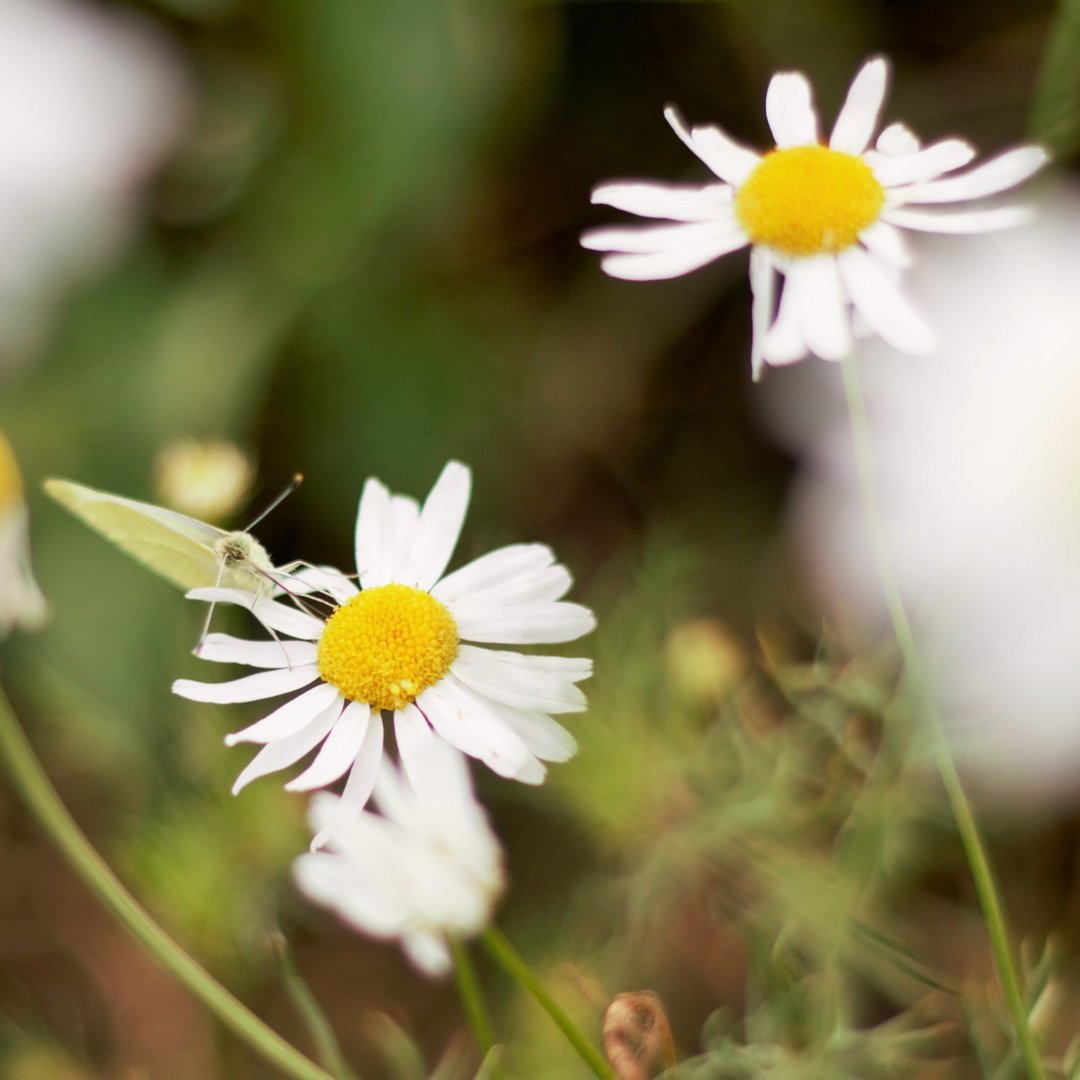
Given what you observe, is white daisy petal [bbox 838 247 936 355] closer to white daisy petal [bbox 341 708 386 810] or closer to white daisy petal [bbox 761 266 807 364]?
white daisy petal [bbox 761 266 807 364]

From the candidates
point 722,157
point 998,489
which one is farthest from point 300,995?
point 998,489

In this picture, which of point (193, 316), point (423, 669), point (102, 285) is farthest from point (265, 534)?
point (423, 669)

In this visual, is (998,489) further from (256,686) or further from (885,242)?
(256,686)

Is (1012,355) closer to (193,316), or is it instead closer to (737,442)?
(737,442)

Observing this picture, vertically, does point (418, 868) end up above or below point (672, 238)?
below

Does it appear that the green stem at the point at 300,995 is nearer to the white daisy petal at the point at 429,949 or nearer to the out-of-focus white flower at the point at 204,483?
the white daisy petal at the point at 429,949

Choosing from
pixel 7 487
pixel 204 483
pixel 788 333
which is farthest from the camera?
pixel 204 483

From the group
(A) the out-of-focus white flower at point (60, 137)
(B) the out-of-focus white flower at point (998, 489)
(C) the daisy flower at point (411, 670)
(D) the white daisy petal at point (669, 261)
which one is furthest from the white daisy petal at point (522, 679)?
(A) the out-of-focus white flower at point (60, 137)
